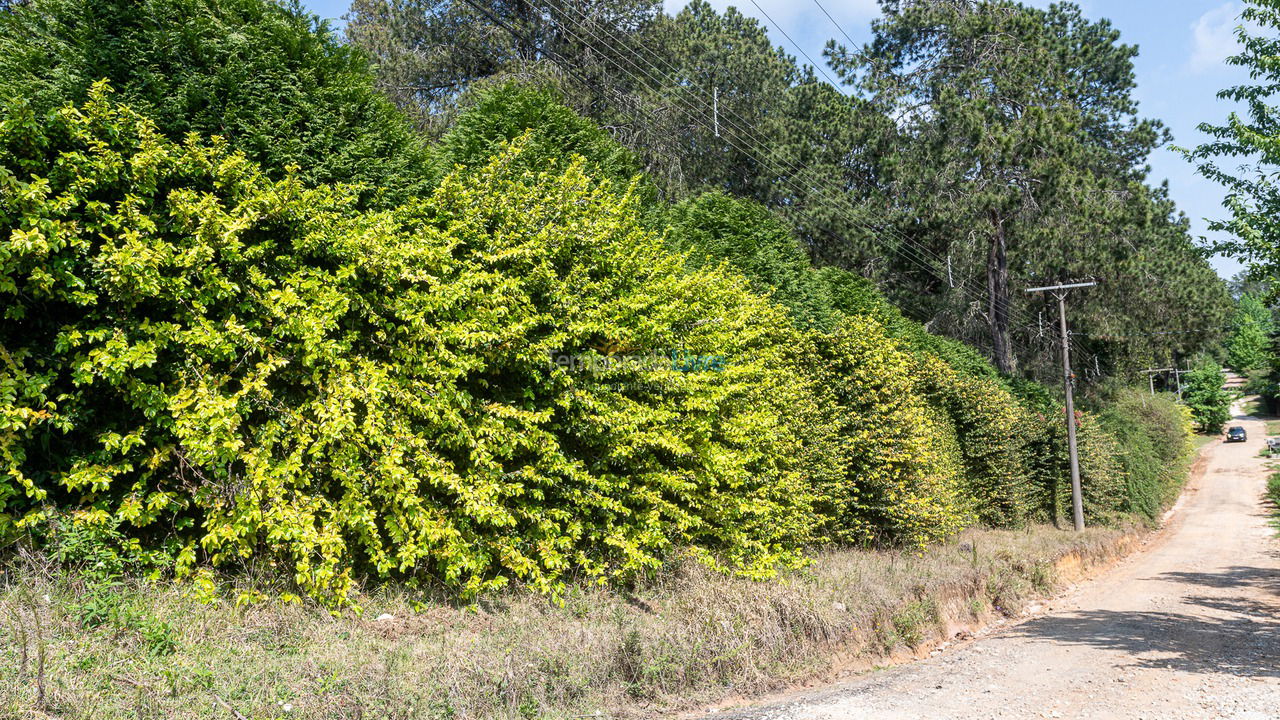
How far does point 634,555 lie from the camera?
29.5 ft

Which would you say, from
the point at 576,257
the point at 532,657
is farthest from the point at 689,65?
the point at 532,657

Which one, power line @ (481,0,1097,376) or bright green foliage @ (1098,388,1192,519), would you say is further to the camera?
bright green foliage @ (1098,388,1192,519)

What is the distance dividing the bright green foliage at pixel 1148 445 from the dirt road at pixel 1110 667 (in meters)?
13.4

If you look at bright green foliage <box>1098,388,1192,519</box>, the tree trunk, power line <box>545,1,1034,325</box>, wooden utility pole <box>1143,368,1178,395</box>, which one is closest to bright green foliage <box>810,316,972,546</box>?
power line <box>545,1,1034,325</box>

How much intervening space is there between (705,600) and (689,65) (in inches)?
906

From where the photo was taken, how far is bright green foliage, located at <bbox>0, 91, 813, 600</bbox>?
5.93 m

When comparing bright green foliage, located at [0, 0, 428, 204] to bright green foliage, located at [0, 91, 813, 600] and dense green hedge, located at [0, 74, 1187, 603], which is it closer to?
dense green hedge, located at [0, 74, 1187, 603]

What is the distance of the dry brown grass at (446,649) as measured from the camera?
17.3ft

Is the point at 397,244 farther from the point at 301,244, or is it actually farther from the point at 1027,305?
the point at 1027,305

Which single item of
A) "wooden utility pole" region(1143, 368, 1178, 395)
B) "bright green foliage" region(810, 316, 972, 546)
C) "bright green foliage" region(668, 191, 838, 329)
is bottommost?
"bright green foliage" region(810, 316, 972, 546)

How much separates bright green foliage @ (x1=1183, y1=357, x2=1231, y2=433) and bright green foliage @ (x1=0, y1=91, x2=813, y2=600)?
82.5 m

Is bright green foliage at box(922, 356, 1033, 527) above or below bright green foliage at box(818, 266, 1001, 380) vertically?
below

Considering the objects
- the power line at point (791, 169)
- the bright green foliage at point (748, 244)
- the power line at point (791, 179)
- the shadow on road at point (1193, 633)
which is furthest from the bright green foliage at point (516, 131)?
the power line at point (791, 169)

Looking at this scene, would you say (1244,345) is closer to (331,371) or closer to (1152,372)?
(1152,372)
